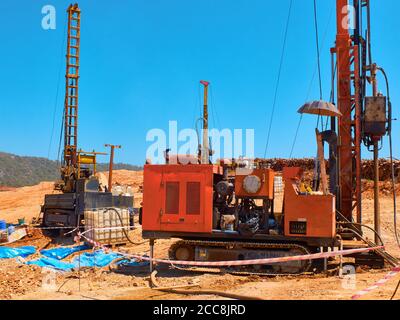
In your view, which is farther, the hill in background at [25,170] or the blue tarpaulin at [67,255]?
the hill in background at [25,170]

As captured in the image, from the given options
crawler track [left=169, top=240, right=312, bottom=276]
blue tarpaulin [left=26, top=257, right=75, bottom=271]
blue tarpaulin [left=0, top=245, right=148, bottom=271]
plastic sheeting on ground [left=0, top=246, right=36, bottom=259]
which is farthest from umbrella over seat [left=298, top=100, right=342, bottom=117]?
plastic sheeting on ground [left=0, top=246, right=36, bottom=259]

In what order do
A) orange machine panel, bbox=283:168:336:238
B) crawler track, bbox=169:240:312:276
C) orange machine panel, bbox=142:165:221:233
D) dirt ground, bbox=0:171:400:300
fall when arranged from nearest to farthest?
dirt ground, bbox=0:171:400:300 < orange machine panel, bbox=283:168:336:238 < crawler track, bbox=169:240:312:276 < orange machine panel, bbox=142:165:221:233

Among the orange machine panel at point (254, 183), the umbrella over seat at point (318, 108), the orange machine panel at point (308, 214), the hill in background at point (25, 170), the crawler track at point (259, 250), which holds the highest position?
the hill in background at point (25, 170)

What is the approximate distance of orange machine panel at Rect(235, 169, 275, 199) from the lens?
10156 millimetres

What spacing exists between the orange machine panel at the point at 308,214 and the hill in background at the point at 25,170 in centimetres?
7091

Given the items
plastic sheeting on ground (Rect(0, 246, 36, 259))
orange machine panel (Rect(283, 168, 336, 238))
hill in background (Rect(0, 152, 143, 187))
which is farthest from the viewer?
hill in background (Rect(0, 152, 143, 187))

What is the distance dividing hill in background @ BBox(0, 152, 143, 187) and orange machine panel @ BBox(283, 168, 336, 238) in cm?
7091

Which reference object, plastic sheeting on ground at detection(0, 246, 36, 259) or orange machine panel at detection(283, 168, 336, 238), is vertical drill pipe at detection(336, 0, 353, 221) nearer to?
orange machine panel at detection(283, 168, 336, 238)

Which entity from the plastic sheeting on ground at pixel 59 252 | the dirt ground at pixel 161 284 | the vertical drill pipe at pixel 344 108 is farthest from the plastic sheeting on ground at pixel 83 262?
the vertical drill pipe at pixel 344 108

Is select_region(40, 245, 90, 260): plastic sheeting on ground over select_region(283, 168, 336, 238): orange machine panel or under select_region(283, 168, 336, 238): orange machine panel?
under

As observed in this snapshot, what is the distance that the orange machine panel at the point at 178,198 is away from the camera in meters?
10.5

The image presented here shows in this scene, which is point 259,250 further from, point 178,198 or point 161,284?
point 161,284

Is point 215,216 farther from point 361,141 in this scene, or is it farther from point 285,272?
point 361,141

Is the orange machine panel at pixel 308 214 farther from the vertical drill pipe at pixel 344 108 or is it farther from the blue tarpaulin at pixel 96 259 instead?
the blue tarpaulin at pixel 96 259
